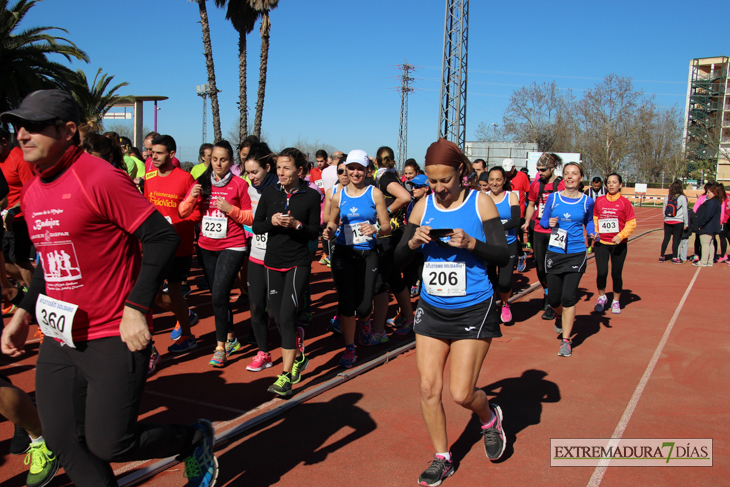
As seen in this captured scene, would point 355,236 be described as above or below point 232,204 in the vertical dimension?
below

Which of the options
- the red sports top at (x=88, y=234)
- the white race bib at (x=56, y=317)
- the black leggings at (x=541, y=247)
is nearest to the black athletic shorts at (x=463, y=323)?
the red sports top at (x=88, y=234)

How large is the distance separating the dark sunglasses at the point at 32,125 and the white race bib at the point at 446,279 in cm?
231

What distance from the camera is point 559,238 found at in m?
6.68

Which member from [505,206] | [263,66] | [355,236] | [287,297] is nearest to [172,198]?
[287,297]

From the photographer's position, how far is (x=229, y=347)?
19.8ft

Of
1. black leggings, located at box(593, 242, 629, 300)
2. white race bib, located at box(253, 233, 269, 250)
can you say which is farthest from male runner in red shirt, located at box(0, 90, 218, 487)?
black leggings, located at box(593, 242, 629, 300)

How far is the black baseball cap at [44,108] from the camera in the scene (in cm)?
232

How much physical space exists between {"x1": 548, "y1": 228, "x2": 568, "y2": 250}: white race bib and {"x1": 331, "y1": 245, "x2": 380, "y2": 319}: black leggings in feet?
8.12

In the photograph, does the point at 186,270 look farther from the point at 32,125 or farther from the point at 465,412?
the point at 32,125

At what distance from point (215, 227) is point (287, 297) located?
52.0 inches

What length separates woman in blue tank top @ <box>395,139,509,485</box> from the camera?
11.1 feet

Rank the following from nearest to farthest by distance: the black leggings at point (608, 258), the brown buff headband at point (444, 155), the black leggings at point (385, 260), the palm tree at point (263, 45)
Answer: the brown buff headband at point (444, 155) < the black leggings at point (385, 260) < the black leggings at point (608, 258) < the palm tree at point (263, 45)

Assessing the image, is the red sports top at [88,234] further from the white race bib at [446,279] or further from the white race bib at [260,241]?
the white race bib at [260,241]

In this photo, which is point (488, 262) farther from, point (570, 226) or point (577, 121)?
point (577, 121)
